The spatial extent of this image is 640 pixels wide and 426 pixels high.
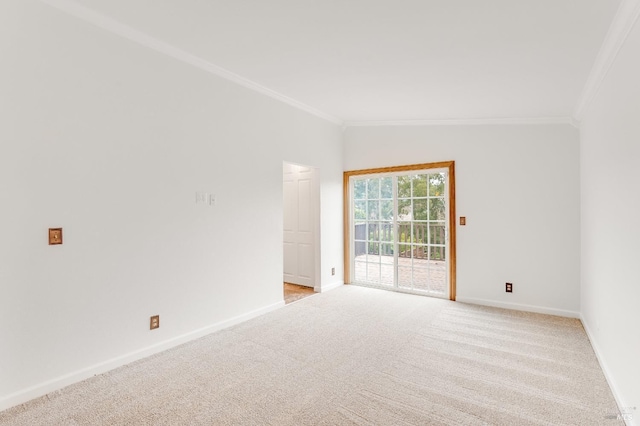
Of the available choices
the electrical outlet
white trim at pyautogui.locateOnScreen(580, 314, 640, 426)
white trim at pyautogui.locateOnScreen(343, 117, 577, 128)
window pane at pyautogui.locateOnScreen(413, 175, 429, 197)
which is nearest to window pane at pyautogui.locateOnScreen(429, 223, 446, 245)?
window pane at pyautogui.locateOnScreen(413, 175, 429, 197)

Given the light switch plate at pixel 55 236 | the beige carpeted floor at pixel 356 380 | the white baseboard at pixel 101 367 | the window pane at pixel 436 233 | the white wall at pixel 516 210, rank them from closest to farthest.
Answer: the beige carpeted floor at pixel 356 380, the white baseboard at pixel 101 367, the light switch plate at pixel 55 236, the white wall at pixel 516 210, the window pane at pixel 436 233

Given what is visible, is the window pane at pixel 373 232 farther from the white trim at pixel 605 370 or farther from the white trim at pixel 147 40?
the white trim at pixel 605 370

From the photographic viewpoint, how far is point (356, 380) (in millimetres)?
2404

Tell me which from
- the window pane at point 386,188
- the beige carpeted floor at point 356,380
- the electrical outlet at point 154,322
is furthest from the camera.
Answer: the window pane at point 386,188

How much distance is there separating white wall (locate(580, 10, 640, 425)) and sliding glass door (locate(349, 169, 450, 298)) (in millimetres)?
1751

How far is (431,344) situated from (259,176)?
257 cm

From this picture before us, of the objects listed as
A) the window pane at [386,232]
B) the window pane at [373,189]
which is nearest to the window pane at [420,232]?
the window pane at [386,232]

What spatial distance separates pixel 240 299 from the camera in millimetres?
3664

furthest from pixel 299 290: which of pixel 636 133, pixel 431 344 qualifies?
pixel 636 133

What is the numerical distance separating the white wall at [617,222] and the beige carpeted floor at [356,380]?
0.86 ft

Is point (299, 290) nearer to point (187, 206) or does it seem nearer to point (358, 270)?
point (358, 270)

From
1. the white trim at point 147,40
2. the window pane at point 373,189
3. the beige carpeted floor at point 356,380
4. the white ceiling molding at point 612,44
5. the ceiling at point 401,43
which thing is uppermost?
the white trim at point 147,40

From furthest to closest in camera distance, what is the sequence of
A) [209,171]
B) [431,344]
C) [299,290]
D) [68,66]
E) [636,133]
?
1. [299,290]
2. [209,171]
3. [431,344]
4. [68,66]
5. [636,133]

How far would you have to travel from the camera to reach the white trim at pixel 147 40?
7.66 feet
